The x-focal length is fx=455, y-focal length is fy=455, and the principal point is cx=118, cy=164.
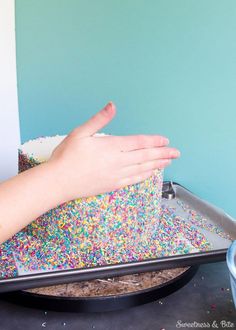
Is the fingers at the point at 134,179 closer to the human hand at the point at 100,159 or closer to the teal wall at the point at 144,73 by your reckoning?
the human hand at the point at 100,159

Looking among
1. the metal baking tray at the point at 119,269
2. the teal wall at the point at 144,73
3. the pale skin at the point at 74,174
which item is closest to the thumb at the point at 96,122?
the pale skin at the point at 74,174

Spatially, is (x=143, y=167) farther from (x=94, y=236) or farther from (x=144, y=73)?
(x=144, y=73)

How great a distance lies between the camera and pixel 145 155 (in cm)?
73

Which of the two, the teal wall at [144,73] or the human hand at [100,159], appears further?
the teal wall at [144,73]

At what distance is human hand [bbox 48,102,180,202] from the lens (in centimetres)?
67

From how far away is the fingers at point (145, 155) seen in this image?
0.71 m

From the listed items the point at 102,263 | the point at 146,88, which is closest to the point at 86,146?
the point at 102,263

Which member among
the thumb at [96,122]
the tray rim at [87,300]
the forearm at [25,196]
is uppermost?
the thumb at [96,122]

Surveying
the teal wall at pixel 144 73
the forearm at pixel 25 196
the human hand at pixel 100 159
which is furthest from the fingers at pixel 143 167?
the teal wall at pixel 144 73

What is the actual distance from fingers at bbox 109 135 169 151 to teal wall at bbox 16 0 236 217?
40 cm

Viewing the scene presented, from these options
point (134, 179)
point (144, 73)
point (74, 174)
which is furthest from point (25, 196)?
point (144, 73)

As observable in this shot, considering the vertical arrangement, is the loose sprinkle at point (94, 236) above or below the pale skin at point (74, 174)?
below

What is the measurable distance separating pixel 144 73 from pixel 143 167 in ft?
1.49

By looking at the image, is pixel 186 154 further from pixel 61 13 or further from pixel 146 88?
pixel 61 13
